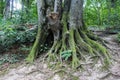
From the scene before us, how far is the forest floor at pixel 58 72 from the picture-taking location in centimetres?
566

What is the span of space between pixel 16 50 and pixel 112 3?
8627 mm

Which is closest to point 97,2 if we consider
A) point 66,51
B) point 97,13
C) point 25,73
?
point 97,13

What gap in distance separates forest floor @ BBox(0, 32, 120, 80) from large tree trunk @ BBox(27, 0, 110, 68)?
1.07 ft

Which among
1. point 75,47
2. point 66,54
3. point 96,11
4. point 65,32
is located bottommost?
point 66,54

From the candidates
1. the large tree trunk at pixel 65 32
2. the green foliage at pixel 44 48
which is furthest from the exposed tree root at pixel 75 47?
the green foliage at pixel 44 48

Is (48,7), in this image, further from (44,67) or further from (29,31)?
(44,67)

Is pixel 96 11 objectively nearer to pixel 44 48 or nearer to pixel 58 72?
pixel 44 48

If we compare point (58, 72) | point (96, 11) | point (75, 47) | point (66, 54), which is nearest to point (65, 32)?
point (75, 47)

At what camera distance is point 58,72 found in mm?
5914

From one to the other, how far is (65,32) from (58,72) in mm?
1681

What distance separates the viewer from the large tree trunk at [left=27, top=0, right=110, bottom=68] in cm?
664

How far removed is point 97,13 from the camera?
597 inches

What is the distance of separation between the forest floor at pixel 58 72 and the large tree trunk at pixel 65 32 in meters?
0.32

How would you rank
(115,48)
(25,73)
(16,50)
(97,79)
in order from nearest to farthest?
1. (97,79)
2. (25,73)
3. (115,48)
4. (16,50)
